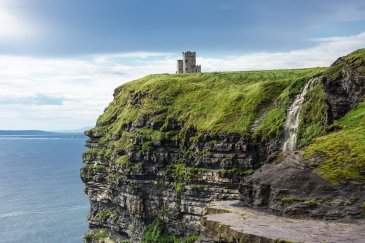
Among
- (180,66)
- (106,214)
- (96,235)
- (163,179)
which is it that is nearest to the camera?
(163,179)

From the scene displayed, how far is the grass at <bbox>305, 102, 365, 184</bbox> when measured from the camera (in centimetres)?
4138

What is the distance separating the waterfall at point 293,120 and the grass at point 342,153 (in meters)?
12.7

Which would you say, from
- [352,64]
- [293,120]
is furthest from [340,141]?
[293,120]

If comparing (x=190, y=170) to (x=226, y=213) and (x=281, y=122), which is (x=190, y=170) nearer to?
(x=281, y=122)

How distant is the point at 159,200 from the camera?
81.4 metres

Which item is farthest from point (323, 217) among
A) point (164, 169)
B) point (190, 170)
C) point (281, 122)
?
point (164, 169)

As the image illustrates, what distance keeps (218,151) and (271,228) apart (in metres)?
36.7

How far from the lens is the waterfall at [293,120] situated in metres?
63.0

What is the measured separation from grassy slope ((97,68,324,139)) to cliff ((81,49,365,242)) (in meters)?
0.22

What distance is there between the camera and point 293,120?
2564 inches

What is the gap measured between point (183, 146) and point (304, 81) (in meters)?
21.5

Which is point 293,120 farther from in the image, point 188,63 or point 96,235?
point 188,63

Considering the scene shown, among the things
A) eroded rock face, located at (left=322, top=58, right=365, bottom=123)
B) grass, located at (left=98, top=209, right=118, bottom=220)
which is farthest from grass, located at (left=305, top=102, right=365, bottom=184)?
grass, located at (left=98, top=209, right=118, bottom=220)

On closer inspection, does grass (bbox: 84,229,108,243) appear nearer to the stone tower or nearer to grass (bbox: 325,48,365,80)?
the stone tower
